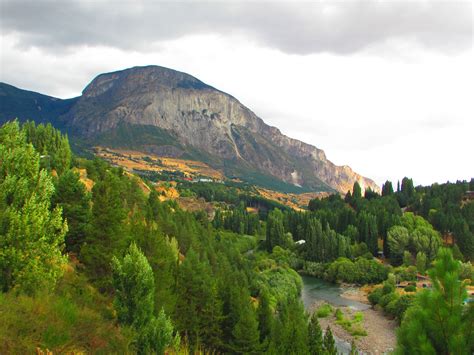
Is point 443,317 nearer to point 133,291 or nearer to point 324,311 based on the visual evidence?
point 133,291

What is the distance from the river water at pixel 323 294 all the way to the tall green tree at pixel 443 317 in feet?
215

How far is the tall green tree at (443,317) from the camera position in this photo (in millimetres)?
12156

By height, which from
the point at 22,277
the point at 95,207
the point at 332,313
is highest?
the point at 95,207

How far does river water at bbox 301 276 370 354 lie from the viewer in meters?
81.4

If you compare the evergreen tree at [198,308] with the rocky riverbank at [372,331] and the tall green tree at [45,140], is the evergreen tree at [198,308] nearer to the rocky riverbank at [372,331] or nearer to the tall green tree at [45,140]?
the rocky riverbank at [372,331]

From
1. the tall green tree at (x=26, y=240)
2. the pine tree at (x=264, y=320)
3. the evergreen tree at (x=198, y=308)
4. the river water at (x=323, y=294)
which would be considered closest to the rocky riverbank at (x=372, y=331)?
the river water at (x=323, y=294)

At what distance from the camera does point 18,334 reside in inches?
610

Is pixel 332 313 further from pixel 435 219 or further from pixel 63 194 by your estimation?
pixel 435 219

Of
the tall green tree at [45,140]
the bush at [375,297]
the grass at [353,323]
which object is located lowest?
the grass at [353,323]

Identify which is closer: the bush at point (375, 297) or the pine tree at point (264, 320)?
the pine tree at point (264, 320)

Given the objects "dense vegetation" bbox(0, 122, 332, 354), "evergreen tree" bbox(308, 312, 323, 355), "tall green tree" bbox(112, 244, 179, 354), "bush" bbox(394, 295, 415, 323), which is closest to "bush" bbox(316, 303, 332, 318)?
"bush" bbox(394, 295, 415, 323)

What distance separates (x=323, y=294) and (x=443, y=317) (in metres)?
82.5

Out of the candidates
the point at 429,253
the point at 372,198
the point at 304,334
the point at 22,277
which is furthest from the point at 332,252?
the point at 22,277

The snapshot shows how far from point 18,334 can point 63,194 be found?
2395cm
